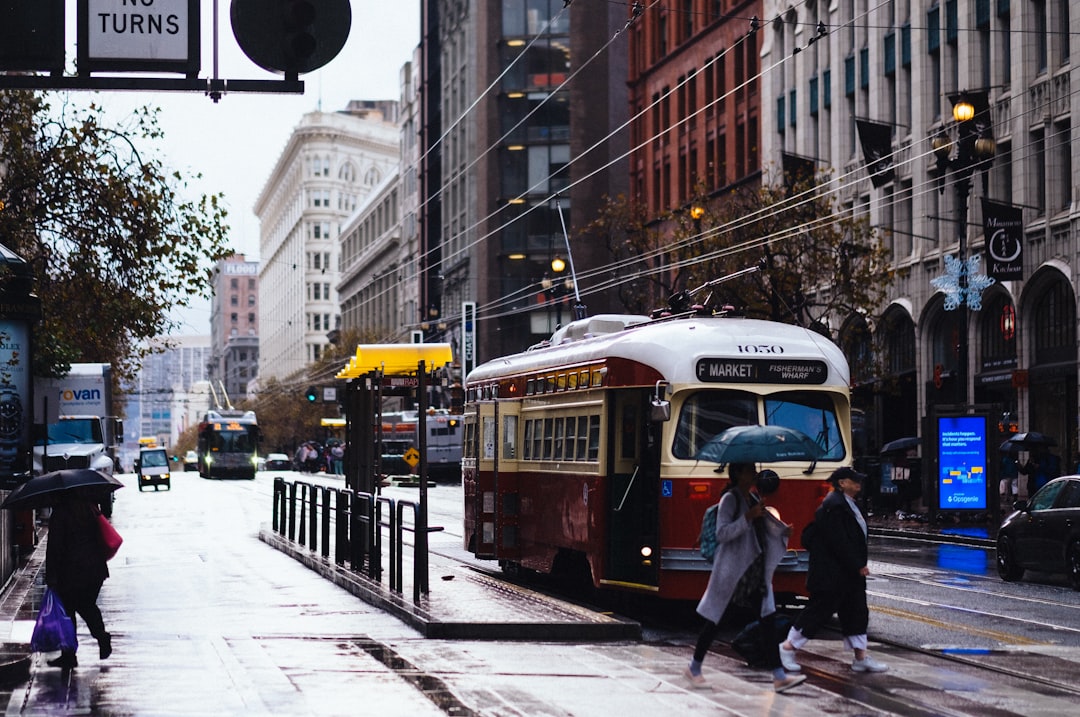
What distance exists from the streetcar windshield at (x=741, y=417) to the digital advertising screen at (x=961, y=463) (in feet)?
62.7

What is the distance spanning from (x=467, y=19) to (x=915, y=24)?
5601 cm

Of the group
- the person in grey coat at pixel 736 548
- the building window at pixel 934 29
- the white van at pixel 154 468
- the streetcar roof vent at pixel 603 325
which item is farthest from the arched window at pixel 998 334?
the white van at pixel 154 468

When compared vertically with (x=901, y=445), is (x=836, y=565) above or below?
below

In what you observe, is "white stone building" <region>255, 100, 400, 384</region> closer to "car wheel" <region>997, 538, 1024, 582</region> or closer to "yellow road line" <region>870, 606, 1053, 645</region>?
"car wheel" <region>997, 538, 1024, 582</region>

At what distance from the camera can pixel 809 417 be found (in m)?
17.7

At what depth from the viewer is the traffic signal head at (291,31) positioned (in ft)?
34.9

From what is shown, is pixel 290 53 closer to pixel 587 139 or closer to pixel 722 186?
pixel 722 186

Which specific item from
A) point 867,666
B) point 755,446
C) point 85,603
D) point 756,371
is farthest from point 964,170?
point 85,603

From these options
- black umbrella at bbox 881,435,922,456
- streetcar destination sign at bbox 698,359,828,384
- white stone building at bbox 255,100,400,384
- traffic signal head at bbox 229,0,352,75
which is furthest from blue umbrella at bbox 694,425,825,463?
white stone building at bbox 255,100,400,384

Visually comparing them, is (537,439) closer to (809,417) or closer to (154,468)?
(809,417)

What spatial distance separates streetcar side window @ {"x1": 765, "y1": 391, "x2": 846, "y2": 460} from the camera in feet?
57.6

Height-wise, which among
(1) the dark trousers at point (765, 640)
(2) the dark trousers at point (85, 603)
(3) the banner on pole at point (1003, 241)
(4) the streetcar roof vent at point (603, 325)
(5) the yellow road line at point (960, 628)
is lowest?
(5) the yellow road line at point (960, 628)

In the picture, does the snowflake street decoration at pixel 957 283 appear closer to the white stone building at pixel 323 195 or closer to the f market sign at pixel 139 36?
the f market sign at pixel 139 36

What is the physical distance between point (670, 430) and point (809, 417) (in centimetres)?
145
